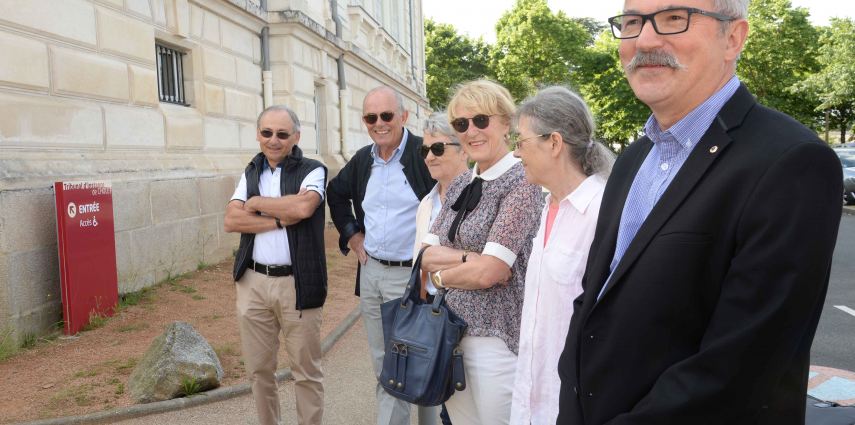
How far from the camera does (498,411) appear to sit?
2664 mm

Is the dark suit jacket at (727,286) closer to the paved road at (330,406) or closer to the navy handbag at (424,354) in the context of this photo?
the navy handbag at (424,354)

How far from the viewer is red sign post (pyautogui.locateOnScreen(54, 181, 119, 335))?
20.0 ft

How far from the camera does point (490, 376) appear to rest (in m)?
2.68

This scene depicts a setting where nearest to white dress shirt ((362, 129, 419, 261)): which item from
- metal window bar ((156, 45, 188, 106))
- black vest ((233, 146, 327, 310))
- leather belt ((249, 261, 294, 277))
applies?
black vest ((233, 146, 327, 310))

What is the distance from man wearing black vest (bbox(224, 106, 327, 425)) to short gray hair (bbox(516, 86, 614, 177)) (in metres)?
1.97

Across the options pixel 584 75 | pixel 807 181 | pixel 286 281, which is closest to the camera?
pixel 807 181

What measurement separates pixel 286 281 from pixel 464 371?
1.68 m

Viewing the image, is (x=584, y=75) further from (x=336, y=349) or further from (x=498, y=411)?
(x=498, y=411)

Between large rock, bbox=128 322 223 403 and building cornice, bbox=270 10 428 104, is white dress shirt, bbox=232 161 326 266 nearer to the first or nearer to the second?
large rock, bbox=128 322 223 403

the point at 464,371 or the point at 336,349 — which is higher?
the point at 464,371

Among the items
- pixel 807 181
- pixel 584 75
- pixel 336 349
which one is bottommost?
pixel 336 349

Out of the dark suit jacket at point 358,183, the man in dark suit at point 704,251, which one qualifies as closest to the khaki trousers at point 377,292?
the dark suit jacket at point 358,183

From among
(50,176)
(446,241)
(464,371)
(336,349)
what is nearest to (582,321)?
(464,371)

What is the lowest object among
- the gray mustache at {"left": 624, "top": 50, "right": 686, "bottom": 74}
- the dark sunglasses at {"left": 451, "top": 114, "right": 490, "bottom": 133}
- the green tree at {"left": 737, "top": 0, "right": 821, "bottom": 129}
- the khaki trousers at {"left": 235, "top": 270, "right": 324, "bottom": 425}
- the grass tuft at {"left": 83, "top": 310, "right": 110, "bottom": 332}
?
the grass tuft at {"left": 83, "top": 310, "right": 110, "bottom": 332}
